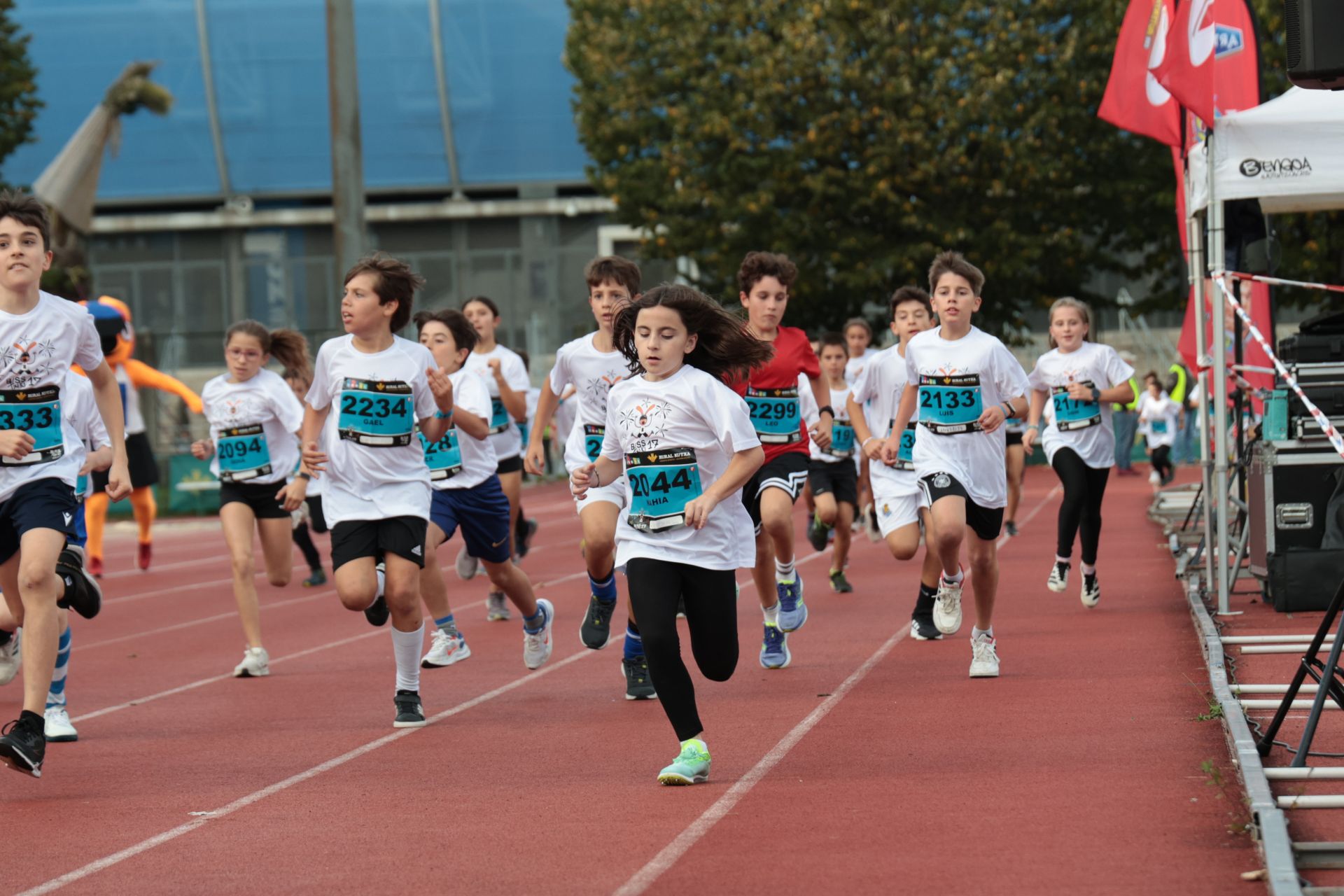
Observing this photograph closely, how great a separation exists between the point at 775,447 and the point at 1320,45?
4.35 m

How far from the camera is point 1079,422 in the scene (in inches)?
462

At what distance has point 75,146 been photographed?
1167 inches

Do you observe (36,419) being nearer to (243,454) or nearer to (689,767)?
(689,767)

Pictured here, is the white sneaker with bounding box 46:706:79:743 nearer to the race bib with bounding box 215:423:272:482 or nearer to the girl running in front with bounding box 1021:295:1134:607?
the race bib with bounding box 215:423:272:482

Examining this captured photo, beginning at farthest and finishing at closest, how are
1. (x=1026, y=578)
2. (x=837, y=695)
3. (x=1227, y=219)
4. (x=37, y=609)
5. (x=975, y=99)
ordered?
1. (x=975, y=99)
2. (x=1026, y=578)
3. (x=1227, y=219)
4. (x=837, y=695)
5. (x=37, y=609)

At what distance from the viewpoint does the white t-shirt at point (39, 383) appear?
719cm

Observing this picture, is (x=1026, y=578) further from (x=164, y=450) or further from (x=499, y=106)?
(x=499, y=106)

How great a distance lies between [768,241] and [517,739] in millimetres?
28889

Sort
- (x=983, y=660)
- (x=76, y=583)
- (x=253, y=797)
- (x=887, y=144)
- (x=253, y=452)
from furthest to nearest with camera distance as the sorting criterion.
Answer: (x=887, y=144), (x=253, y=452), (x=983, y=660), (x=76, y=583), (x=253, y=797)

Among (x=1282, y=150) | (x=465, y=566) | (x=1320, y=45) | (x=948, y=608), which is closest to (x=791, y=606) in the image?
(x=948, y=608)

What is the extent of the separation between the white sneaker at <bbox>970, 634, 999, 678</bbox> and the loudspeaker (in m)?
3.83

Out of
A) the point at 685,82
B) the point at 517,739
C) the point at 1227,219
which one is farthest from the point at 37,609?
the point at 685,82

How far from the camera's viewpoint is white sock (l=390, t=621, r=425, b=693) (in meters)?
8.14

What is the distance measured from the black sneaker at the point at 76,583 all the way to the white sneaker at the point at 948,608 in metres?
4.15
